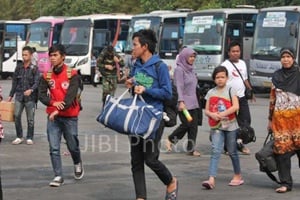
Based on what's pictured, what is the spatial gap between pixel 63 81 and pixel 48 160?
2.37m

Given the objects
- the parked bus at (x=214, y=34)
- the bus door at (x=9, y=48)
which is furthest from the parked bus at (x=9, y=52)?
the parked bus at (x=214, y=34)

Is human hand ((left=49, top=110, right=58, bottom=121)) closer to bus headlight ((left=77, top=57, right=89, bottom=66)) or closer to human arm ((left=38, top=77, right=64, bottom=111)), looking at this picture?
human arm ((left=38, top=77, right=64, bottom=111))

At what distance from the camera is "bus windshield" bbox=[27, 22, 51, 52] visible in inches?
1415

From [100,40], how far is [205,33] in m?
7.64

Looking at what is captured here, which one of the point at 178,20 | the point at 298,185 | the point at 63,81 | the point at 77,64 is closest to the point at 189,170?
the point at 298,185

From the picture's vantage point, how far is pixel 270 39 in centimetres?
2505

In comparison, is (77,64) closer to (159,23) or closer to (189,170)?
(159,23)

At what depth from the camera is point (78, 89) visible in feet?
29.6

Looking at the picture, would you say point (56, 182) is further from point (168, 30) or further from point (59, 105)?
point (168, 30)

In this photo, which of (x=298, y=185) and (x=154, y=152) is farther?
(x=298, y=185)

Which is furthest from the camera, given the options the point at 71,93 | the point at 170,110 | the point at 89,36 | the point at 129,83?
the point at 89,36

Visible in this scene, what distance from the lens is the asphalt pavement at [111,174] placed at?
335 inches

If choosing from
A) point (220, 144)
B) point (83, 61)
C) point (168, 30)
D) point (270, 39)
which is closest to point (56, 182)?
point (220, 144)

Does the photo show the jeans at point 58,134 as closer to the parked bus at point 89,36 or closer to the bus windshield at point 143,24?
the bus windshield at point 143,24
